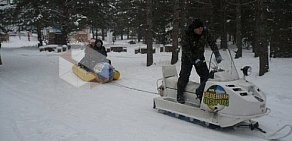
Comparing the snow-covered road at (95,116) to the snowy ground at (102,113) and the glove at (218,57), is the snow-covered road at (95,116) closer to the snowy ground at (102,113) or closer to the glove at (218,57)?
the snowy ground at (102,113)

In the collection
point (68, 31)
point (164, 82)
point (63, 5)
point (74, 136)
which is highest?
point (63, 5)

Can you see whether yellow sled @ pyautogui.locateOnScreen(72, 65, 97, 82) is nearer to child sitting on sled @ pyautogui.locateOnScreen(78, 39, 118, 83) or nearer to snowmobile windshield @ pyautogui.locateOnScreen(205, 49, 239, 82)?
child sitting on sled @ pyautogui.locateOnScreen(78, 39, 118, 83)

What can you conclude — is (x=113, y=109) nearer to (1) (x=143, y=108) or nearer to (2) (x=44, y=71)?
(1) (x=143, y=108)

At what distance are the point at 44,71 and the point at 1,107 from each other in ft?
26.5

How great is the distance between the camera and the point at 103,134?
7137 millimetres

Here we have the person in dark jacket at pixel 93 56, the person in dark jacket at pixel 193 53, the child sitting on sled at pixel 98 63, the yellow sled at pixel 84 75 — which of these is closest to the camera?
the person in dark jacket at pixel 193 53

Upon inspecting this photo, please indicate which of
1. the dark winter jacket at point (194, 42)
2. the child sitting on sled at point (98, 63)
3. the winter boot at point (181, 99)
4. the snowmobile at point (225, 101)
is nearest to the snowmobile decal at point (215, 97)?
the snowmobile at point (225, 101)

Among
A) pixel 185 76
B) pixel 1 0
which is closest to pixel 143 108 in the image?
pixel 185 76

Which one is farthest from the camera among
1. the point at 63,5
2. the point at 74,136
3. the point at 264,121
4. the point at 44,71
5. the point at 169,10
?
the point at 63,5

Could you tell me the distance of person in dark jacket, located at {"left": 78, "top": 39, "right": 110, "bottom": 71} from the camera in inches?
575

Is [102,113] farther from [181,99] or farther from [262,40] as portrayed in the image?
[262,40]

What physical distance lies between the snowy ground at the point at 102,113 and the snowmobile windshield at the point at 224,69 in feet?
3.73

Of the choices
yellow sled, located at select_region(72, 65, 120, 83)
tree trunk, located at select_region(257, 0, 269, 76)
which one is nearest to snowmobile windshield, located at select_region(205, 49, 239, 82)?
tree trunk, located at select_region(257, 0, 269, 76)

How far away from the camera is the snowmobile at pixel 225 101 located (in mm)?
6855
